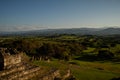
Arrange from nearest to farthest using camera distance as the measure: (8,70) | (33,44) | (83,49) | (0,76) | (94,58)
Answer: (0,76) < (8,70) < (94,58) < (33,44) < (83,49)

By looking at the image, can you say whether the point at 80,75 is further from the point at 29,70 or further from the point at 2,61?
the point at 2,61

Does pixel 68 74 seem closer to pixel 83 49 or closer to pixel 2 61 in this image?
pixel 2 61

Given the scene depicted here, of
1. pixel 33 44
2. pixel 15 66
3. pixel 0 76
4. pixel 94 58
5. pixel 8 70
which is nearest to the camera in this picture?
pixel 0 76

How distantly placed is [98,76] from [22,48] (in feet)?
159

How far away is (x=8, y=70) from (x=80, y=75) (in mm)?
19074

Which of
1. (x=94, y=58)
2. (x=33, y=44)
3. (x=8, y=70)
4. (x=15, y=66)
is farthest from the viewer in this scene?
(x=33, y=44)

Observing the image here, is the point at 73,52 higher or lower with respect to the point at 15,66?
lower

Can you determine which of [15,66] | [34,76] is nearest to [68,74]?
[34,76]

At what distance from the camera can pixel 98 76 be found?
46719mm

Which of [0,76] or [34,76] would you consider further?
[34,76]

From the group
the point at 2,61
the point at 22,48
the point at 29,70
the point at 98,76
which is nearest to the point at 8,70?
the point at 2,61

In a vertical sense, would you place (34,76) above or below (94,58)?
above

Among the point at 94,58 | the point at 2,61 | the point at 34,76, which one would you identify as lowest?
Result: the point at 94,58

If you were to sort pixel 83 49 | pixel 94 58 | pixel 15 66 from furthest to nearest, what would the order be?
pixel 83 49, pixel 94 58, pixel 15 66
